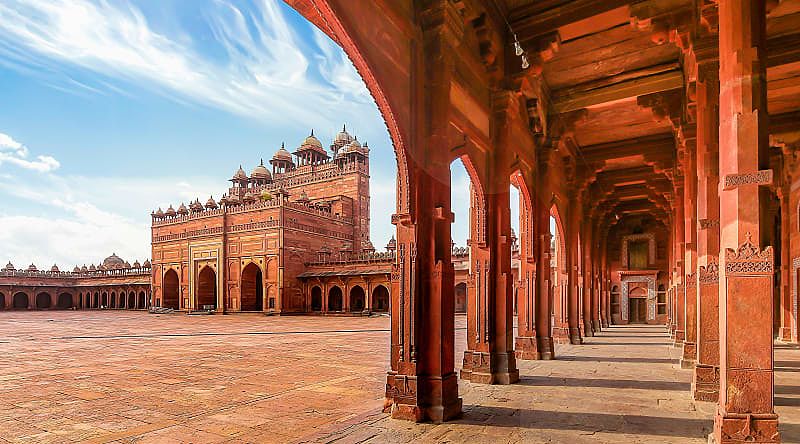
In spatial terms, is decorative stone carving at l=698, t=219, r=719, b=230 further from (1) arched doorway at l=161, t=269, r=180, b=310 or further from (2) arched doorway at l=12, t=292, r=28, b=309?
(2) arched doorway at l=12, t=292, r=28, b=309

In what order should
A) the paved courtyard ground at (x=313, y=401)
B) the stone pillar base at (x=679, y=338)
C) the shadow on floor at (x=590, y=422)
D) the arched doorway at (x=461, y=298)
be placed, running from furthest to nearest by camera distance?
the arched doorway at (x=461, y=298)
the stone pillar base at (x=679, y=338)
the shadow on floor at (x=590, y=422)
the paved courtyard ground at (x=313, y=401)

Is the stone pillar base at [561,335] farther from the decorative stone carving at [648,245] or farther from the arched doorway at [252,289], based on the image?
the arched doorway at [252,289]

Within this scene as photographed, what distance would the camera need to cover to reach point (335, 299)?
39781 mm

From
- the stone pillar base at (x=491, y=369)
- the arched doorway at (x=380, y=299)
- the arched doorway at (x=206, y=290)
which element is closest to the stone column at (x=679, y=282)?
the stone pillar base at (x=491, y=369)

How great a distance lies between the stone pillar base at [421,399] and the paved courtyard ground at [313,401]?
0.20 metres

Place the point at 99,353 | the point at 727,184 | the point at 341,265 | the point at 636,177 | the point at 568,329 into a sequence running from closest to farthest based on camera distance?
1. the point at 727,184
2. the point at 99,353
3. the point at 568,329
4. the point at 636,177
5. the point at 341,265

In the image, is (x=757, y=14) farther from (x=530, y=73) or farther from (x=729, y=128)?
(x=530, y=73)

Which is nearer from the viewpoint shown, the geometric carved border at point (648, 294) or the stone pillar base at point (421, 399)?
the stone pillar base at point (421, 399)

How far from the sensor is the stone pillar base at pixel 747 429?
454 centimetres

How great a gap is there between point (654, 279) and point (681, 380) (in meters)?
20.6

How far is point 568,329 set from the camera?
50.2 feet

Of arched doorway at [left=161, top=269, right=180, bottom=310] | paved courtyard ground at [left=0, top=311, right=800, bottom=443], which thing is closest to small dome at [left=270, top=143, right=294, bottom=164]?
arched doorway at [left=161, top=269, right=180, bottom=310]

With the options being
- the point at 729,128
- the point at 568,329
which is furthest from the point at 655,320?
the point at 729,128

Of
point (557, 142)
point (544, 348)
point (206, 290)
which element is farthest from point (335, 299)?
point (557, 142)
